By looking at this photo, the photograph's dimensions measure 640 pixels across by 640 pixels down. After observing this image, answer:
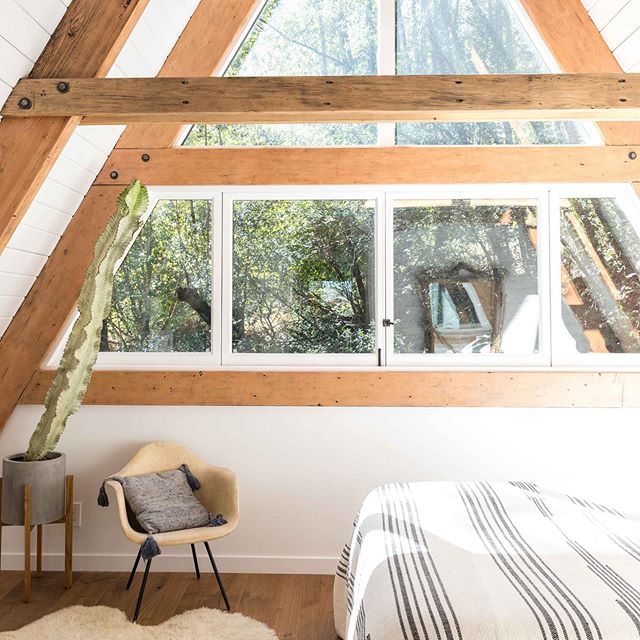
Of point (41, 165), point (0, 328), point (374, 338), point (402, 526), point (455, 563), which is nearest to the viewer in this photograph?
point (455, 563)

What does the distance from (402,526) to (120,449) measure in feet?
6.03

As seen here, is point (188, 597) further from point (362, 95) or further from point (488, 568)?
point (362, 95)

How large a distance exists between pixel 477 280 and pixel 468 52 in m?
1.17

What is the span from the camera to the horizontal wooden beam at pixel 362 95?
266cm

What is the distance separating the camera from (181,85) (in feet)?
8.84

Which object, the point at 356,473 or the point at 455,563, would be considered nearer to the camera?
the point at 455,563

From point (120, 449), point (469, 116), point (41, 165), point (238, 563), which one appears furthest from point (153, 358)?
point (469, 116)

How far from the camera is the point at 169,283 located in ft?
12.4

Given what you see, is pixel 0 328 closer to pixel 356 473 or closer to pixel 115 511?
pixel 115 511

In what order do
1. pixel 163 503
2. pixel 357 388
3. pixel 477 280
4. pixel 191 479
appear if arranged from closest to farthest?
pixel 163 503 → pixel 191 479 → pixel 357 388 → pixel 477 280

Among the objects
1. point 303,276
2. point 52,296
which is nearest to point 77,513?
point 52,296

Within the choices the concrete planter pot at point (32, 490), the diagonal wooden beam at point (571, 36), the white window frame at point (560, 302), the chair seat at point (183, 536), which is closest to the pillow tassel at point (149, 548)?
the chair seat at point (183, 536)

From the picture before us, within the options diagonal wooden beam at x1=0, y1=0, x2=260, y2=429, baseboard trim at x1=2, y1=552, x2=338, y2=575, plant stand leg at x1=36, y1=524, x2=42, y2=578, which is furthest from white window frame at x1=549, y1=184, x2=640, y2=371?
plant stand leg at x1=36, y1=524, x2=42, y2=578

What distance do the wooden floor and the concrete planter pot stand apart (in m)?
0.38
